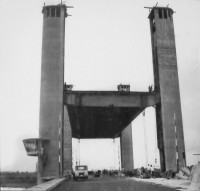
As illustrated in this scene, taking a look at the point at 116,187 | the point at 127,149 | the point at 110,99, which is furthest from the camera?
the point at 127,149

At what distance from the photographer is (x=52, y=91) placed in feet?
116

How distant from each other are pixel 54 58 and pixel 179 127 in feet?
53.9

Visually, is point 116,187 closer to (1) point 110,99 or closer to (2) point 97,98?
(2) point 97,98

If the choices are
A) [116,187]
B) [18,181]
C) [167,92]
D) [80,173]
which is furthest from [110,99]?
[18,181]

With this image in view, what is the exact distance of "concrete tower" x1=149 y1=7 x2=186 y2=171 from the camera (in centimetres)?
3538

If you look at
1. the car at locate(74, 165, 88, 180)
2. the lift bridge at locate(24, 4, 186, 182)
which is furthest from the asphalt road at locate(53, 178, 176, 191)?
the car at locate(74, 165, 88, 180)

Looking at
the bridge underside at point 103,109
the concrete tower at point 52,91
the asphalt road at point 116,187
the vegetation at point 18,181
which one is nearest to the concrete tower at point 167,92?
the bridge underside at point 103,109

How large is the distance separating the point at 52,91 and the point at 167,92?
13532 millimetres

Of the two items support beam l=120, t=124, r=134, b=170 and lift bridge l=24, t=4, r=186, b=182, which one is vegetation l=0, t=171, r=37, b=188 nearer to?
support beam l=120, t=124, r=134, b=170

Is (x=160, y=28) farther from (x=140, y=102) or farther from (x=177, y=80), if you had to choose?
(x=140, y=102)

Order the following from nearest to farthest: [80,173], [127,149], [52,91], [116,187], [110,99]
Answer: [116,187] < [52,91] < [110,99] < [80,173] < [127,149]

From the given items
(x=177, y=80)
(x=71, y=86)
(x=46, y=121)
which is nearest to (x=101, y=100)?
(x=46, y=121)

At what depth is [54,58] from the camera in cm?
3638

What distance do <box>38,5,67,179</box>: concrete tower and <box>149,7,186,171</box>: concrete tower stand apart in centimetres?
1165
